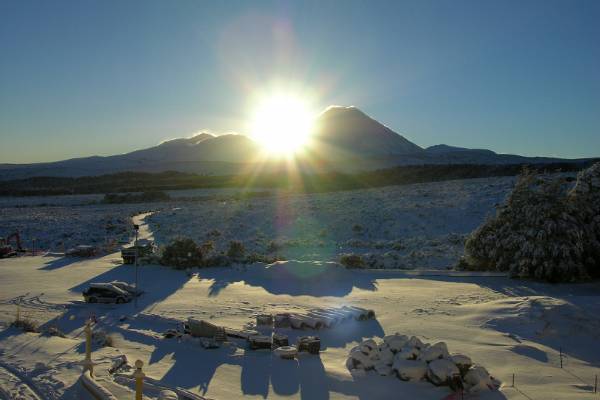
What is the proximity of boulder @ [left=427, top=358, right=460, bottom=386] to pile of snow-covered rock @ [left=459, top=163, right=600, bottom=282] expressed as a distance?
1187 centimetres

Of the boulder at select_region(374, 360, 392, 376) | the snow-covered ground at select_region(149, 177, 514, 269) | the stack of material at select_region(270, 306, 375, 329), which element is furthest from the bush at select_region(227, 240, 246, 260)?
the boulder at select_region(374, 360, 392, 376)

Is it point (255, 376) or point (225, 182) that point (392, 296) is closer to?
point (255, 376)

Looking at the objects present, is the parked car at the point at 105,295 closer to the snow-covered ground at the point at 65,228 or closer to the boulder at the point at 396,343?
the boulder at the point at 396,343

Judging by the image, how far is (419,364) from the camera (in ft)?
34.9

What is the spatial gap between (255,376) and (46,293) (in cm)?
1303

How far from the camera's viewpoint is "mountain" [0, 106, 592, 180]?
125 m

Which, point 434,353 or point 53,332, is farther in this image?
point 53,332

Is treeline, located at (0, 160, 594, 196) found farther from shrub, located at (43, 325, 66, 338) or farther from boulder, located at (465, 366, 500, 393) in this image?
boulder, located at (465, 366, 500, 393)

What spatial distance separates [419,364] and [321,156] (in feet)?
412

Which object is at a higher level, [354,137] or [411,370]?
[354,137]

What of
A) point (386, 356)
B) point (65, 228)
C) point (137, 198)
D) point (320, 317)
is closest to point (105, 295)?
point (320, 317)

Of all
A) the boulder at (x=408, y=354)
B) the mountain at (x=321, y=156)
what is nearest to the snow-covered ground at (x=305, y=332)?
the boulder at (x=408, y=354)

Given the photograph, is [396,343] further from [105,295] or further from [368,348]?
[105,295]

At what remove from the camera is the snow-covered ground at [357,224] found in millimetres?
30531
